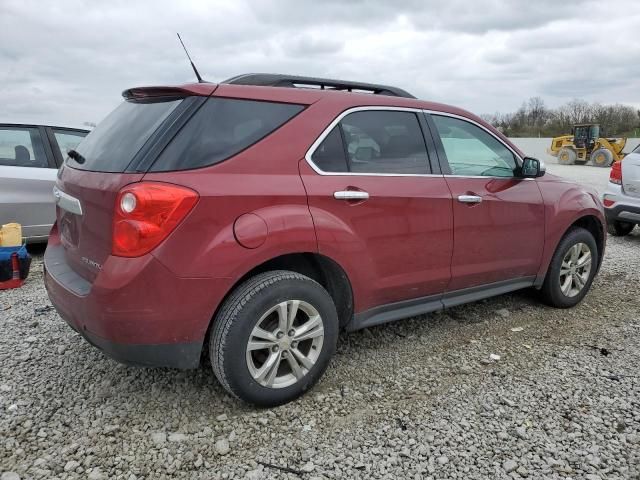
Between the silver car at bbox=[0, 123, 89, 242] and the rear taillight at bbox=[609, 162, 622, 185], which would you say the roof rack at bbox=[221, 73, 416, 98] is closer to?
the silver car at bbox=[0, 123, 89, 242]

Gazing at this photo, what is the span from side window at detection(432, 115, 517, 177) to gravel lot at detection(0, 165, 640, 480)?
120 centimetres

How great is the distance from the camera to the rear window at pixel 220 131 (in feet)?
7.99

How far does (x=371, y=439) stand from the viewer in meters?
2.53

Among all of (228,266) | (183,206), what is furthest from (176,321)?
(183,206)

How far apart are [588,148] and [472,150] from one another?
24610mm

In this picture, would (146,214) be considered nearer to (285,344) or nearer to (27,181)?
(285,344)

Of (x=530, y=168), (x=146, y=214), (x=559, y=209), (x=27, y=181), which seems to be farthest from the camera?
(x=27, y=181)

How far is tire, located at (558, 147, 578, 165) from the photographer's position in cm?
2502

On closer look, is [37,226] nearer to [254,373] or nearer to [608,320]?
[254,373]

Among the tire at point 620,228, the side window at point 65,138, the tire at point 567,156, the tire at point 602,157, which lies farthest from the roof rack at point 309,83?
the tire at point 567,156

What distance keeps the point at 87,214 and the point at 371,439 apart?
179cm

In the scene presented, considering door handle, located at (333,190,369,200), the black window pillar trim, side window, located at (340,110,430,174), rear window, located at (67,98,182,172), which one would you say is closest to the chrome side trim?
rear window, located at (67,98,182,172)

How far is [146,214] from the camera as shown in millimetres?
2293

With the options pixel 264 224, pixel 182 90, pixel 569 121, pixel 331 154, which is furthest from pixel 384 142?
pixel 569 121
